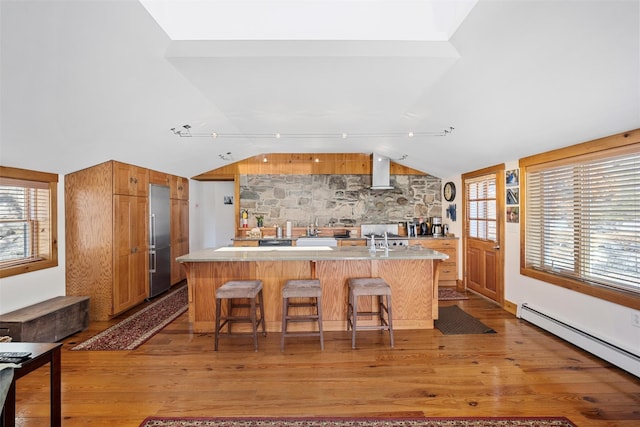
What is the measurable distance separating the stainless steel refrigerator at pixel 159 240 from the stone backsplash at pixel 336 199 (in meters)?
1.54

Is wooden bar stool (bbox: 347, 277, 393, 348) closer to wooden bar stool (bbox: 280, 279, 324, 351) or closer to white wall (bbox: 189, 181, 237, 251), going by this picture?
wooden bar stool (bbox: 280, 279, 324, 351)

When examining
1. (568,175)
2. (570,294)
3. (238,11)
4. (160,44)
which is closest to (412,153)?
(568,175)

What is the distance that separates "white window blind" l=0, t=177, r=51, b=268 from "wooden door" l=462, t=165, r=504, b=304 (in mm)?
5882

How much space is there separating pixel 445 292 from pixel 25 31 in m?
5.68

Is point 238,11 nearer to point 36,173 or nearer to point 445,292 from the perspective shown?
point 36,173

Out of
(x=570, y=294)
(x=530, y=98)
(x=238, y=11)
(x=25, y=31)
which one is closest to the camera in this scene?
(x=25, y=31)

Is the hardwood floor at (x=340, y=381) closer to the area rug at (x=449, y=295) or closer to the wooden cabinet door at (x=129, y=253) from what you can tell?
the wooden cabinet door at (x=129, y=253)

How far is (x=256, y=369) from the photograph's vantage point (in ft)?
8.63

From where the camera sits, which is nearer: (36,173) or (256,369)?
(256,369)

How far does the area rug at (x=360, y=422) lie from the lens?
1933 millimetres

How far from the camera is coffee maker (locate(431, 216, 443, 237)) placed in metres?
5.92

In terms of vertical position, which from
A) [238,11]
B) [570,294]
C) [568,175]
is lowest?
[570,294]

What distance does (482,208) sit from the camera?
16.0 ft

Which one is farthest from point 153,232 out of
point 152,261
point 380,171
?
point 380,171
